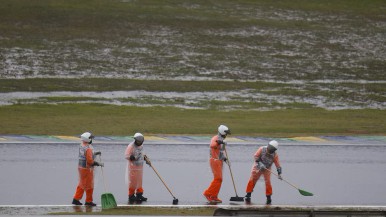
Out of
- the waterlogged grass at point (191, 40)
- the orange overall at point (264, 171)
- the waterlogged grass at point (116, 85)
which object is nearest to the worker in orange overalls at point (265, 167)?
the orange overall at point (264, 171)

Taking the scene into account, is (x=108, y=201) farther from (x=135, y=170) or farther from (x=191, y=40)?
(x=191, y=40)

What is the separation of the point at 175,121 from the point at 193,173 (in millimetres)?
9556

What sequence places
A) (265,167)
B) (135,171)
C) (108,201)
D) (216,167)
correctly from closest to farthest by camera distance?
→ 1. (108,201)
2. (135,171)
3. (216,167)
4. (265,167)

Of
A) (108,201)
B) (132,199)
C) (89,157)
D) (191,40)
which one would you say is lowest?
(132,199)

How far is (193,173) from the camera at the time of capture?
70.3ft

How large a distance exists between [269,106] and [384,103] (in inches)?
222

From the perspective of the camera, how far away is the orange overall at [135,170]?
1811 cm

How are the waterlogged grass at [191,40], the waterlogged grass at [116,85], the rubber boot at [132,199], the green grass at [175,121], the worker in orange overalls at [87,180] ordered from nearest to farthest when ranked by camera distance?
the worker in orange overalls at [87,180], the rubber boot at [132,199], the green grass at [175,121], the waterlogged grass at [116,85], the waterlogged grass at [191,40]

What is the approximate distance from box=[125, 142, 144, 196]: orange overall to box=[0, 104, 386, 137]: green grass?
981cm

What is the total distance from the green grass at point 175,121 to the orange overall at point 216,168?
32.7ft

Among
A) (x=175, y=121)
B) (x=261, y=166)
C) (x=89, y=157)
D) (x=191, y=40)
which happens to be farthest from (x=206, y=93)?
(x=89, y=157)

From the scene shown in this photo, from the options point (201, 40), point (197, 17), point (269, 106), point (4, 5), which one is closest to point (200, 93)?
point (269, 106)

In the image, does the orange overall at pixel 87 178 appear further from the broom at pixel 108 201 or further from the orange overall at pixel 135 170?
the orange overall at pixel 135 170

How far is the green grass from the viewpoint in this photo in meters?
28.8
